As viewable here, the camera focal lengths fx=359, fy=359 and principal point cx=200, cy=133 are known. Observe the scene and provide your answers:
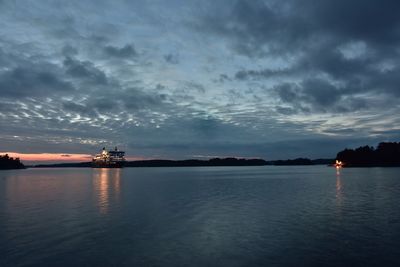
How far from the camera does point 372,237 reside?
2945cm

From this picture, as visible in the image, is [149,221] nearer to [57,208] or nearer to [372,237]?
[57,208]

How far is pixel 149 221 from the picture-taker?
38.8 metres

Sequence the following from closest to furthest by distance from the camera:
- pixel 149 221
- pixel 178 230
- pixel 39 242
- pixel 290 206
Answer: pixel 39 242 < pixel 178 230 < pixel 149 221 < pixel 290 206

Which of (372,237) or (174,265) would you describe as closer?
(174,265)

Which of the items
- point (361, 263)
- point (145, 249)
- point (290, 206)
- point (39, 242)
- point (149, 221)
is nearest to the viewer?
point (361, 263)

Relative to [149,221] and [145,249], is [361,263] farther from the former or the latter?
[149,221]

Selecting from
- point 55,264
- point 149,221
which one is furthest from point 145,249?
point 149,221

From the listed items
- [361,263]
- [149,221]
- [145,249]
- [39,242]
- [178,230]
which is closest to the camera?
[361,263]

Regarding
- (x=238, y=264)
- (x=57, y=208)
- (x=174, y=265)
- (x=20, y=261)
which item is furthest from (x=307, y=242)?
(x=57, y=208)

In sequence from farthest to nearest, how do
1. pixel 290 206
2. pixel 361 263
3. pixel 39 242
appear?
pixel 290 206 → pixel 39 242 → pixel 361 263

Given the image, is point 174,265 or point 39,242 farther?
point 39,242

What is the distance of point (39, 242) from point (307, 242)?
21298 mm

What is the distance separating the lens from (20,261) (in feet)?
77.8

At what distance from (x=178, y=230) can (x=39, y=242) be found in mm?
11976
